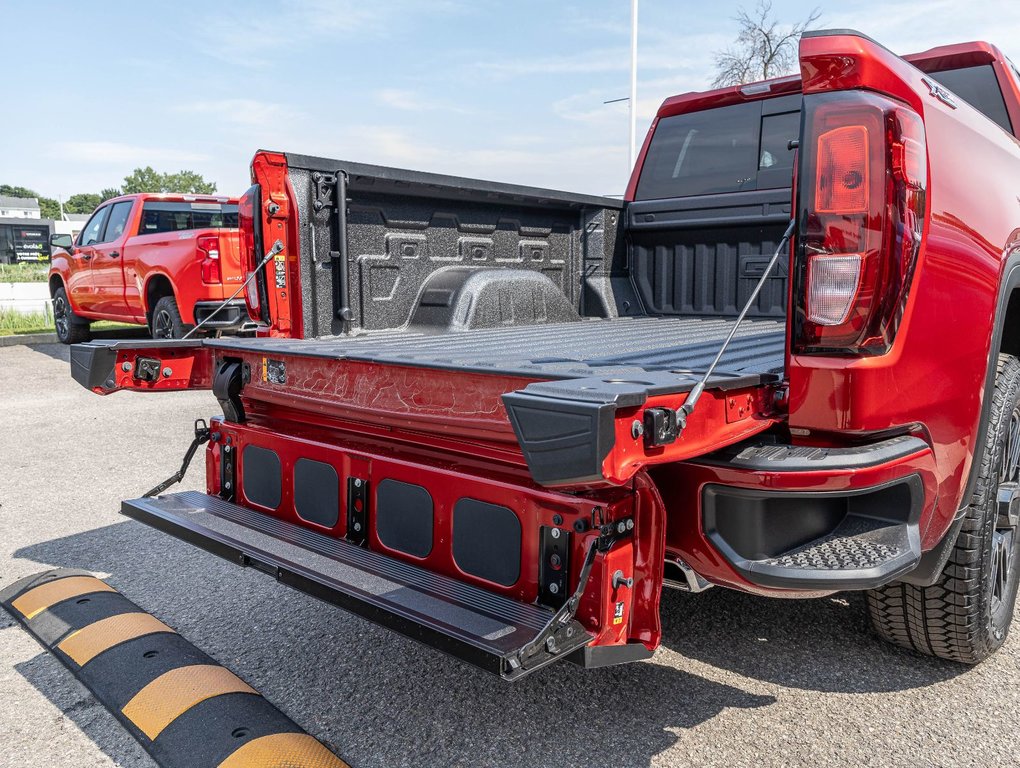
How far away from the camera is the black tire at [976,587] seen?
2.55 m

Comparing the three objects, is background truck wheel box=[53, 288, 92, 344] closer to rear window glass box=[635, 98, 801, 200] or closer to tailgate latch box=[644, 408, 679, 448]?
rear window glass box=[635, 98, 801, 200]

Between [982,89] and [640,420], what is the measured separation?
3.23 meters

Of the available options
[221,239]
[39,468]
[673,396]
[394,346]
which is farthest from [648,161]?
[221,239]

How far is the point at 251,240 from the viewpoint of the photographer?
3.29 m

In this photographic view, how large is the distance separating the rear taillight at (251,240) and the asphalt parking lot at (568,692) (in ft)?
4.07

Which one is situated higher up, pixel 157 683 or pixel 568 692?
pixel 157 683

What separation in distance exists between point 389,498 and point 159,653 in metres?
0.99

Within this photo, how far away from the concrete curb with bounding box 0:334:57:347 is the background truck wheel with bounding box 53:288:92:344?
283 mm

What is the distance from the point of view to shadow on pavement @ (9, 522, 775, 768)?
2395mm

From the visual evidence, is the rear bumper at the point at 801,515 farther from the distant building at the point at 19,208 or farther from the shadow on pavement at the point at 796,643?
the distant building at the point at 19,208

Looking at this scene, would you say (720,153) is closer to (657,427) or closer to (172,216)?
(657,427)

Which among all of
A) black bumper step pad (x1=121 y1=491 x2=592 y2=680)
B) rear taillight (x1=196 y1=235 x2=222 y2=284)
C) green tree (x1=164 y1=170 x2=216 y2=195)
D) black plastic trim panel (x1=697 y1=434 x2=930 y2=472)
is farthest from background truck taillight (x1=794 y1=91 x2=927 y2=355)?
green tree (x1=164 y1=170 x2=216 y2=195)

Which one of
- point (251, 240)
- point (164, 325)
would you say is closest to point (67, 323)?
point (164, 325)

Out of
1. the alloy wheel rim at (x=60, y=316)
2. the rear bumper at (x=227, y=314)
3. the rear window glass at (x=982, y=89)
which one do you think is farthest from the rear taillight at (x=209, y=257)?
the rear window glass at (x=982, y=89)
